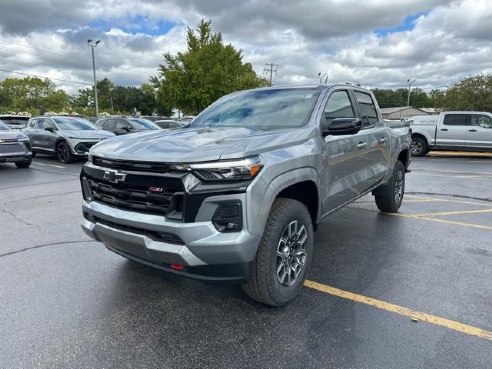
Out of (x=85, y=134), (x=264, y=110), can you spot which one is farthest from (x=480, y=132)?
(x=85, y=134)

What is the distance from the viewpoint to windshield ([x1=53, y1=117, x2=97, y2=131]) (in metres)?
12.9

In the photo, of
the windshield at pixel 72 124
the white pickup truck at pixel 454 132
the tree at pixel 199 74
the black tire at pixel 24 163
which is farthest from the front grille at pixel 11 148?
the tree at pixel 199 74

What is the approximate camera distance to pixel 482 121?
1520 cm

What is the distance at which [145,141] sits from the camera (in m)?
3.07

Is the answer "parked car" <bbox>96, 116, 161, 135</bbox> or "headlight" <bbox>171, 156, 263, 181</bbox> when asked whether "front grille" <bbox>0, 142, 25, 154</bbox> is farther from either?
"headlight" <bbox>171, 156, 263, 181</bbox>

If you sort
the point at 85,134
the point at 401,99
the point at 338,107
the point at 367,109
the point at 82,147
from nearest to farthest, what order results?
the point at 338,107, the point at 367,109, the point at 82,147, the point at 85,134, the point at 401,99

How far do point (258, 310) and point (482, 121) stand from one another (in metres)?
15.9

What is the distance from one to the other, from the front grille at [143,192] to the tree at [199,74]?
2970cm

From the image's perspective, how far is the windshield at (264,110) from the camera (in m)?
3.67

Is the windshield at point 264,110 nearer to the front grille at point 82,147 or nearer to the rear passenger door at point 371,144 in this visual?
the rear passenger door at point 371,144

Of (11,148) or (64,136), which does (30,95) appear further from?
(11,148)

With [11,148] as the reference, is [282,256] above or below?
below

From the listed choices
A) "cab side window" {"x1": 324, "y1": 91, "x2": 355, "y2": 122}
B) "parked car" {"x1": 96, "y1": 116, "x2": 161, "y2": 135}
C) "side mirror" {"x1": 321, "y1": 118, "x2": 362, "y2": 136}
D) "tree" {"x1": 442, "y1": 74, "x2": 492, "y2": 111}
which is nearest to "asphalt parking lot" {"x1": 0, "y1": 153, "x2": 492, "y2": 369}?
"side mirror" {"x1": 321, "y1": 118, "x2": 362, "y2": 136}

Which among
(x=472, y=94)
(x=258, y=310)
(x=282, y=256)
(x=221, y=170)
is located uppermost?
(x=472, y=94)
